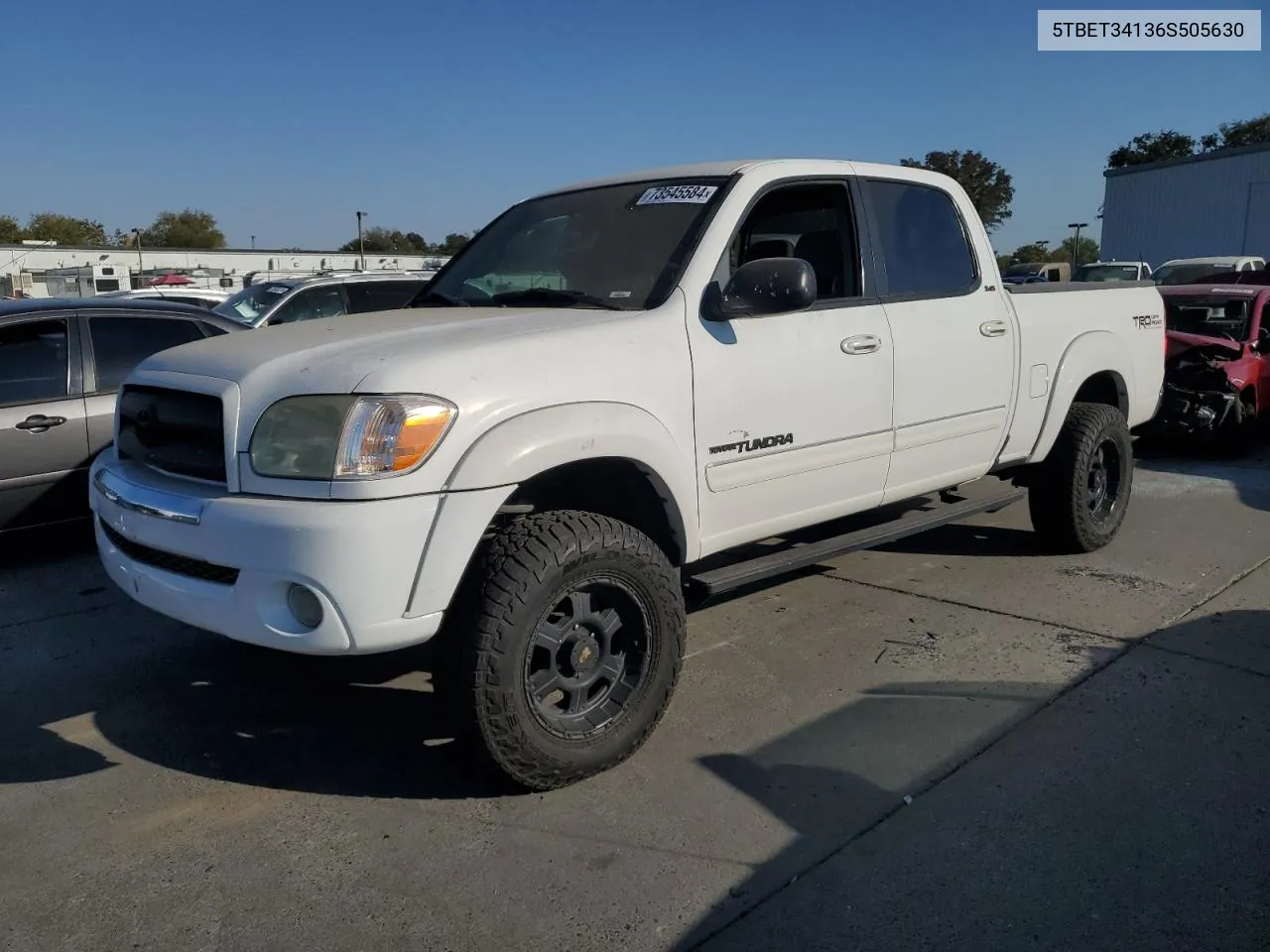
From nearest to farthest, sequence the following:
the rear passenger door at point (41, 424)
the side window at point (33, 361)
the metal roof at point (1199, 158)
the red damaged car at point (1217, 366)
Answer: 1. the rear passenger door at point (41, 424)
2. the side window at point (33, 361)
3. the red damaged car at point (1217, 366)
4. the metal roof at point (1199, 158)

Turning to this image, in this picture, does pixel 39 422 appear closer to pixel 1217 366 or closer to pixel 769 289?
pixel 769 289

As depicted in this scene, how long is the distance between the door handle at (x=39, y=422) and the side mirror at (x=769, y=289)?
4069 millimetres

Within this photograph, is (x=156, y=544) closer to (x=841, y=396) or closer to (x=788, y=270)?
(x=788, y=270)

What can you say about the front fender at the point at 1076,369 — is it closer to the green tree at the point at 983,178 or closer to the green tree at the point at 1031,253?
the green tree at the point at 983,178

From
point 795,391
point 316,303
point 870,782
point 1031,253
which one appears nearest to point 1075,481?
point 795,391

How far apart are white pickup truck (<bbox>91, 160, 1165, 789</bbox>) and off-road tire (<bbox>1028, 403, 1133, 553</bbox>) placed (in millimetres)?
523

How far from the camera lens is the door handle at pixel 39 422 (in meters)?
5.62

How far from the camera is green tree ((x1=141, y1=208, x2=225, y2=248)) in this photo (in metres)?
86.2

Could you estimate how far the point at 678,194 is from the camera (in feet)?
13.3

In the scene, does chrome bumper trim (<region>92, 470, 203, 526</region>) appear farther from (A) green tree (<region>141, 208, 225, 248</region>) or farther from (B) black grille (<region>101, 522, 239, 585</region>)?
(A) green tree (<region>141, 208, 225, 248</region>)

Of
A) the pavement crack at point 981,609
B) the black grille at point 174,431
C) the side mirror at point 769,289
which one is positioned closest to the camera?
the black grille at point 174,431

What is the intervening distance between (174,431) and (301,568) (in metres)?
0.90

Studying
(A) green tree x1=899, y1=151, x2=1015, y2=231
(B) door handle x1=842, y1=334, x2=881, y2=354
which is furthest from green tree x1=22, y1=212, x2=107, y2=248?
(B) door handle x1=842, y1=334, x2=881, y2=354

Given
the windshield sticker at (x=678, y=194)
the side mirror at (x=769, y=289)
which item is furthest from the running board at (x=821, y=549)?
the windshield sticker at (x=678, y=194)
